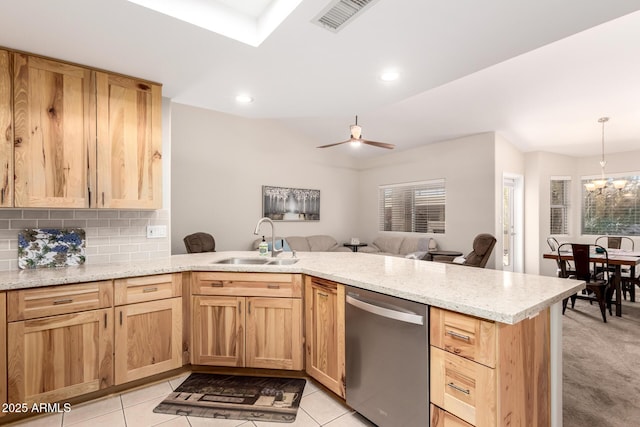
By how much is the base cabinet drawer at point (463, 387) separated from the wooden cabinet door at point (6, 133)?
9.15 feet

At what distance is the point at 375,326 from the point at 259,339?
104 centimetres

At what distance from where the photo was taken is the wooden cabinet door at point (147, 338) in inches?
87.0

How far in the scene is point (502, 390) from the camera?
1337 millimetres

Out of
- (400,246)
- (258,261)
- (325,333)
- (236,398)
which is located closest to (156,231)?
(258,261)

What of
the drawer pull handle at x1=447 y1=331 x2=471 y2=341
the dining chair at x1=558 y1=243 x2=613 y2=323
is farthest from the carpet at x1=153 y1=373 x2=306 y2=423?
the dining chair at x1=558 y1=243 x2=613 y2=323

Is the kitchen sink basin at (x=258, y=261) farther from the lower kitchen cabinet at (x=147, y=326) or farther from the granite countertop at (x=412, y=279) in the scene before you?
the lower kitchen cabinet at (x=147, y=326)

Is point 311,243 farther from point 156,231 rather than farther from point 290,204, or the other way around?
point 156,231

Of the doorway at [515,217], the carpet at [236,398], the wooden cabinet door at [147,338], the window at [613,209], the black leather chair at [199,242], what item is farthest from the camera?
the doorway at [515,217]

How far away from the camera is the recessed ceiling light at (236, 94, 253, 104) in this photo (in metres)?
2.90

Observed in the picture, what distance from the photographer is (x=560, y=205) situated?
676 cm

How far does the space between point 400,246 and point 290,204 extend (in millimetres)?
2515

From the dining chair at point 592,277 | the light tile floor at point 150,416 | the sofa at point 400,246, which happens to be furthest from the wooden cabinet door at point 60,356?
the dining chair at point 592,277

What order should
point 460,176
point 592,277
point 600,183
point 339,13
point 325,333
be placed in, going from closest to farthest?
1. point 339,13
2. point 325,333
3. point 592,277
4. point 600,183
5. point 460,176

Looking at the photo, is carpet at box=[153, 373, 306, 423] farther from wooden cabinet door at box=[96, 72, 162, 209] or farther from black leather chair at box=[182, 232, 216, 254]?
black leather chair at box=[182, 232, 216, 254]
